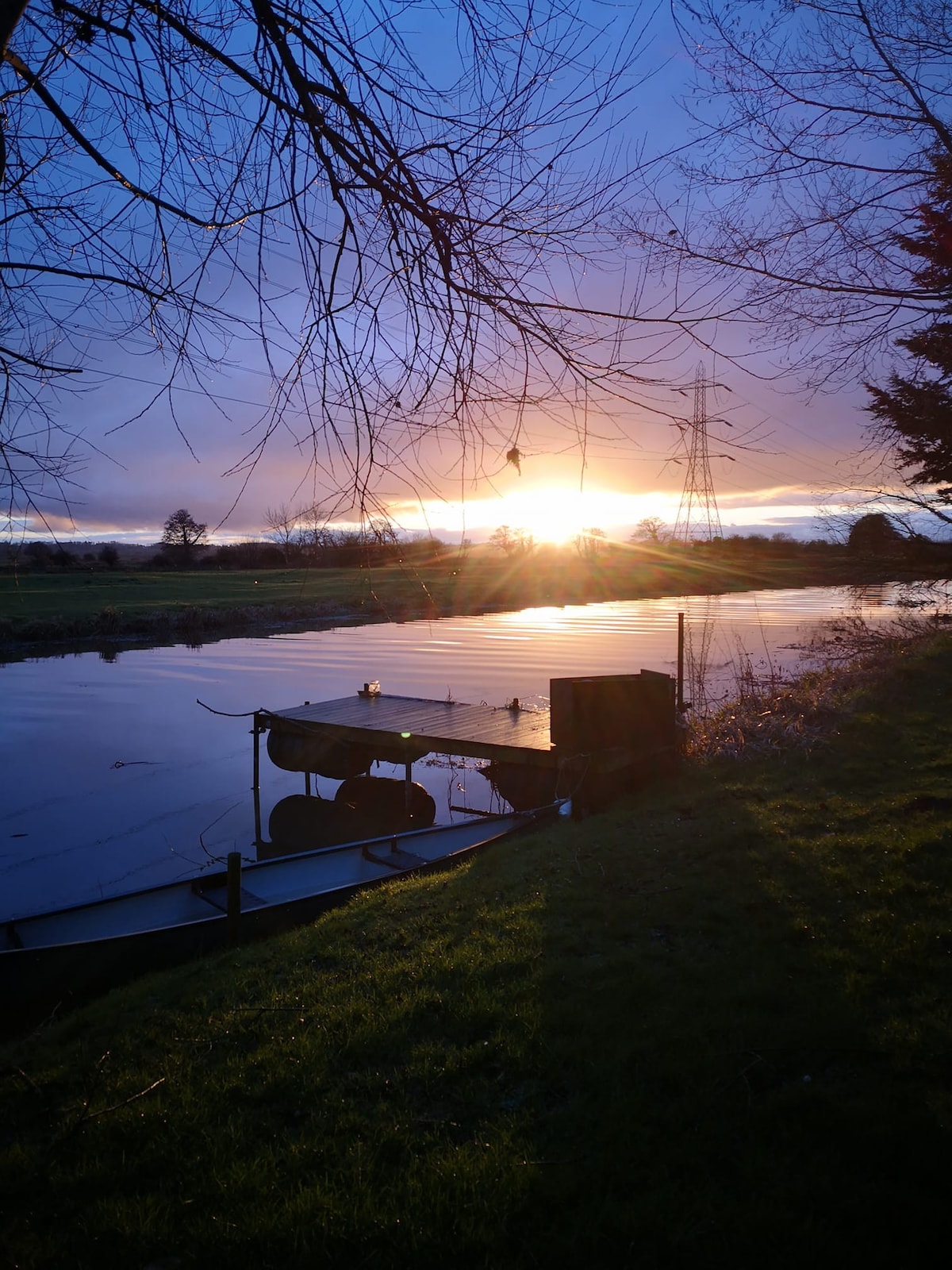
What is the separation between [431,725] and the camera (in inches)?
Answer: 610

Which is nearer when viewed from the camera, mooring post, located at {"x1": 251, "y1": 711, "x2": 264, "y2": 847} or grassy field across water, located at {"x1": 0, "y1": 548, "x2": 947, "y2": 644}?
mooring post, located at {"x1": 251, "y1": 711, "x2": 264, "y2": 847}

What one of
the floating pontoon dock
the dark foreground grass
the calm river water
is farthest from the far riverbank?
the dark foreground grass

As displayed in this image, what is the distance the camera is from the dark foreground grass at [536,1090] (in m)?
2.89

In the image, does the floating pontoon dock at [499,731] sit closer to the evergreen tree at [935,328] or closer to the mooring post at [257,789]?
the mooring post at [257,789]

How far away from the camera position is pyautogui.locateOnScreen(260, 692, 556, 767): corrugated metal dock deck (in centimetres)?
1384

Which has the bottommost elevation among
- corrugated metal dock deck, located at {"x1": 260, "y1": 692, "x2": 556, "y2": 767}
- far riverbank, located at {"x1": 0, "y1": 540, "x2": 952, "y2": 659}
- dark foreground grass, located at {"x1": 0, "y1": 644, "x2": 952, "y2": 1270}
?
corrugated metal dock deck, located at {"x1": 260, "y1": 692, "x2": 556, "y2": 767}

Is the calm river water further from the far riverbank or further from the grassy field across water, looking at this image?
the grassy field across water

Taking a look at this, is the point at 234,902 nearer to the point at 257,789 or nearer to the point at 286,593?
the point at 257,789

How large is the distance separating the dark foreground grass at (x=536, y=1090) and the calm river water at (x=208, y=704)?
7419 mm

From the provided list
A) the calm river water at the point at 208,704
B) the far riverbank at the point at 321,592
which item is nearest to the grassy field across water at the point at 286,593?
the far riverbank at the point at 321,592

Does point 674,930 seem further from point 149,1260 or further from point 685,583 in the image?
point 685,583

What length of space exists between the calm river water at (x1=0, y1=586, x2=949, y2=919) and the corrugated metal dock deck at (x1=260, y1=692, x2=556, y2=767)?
5.60 ft

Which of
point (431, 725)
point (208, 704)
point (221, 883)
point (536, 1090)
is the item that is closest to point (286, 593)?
point (208, 704)

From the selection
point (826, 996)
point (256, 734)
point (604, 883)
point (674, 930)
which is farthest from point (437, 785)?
point (826, 996)
